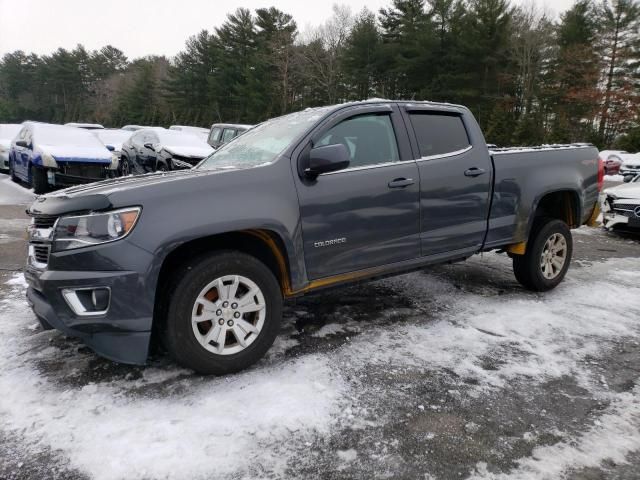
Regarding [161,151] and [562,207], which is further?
[161,151]

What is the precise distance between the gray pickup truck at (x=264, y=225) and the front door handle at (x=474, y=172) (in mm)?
14

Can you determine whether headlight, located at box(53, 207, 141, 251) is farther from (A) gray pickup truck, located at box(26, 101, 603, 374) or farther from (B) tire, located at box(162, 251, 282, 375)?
(B) tire, located at box(162, 251, 282, 375)

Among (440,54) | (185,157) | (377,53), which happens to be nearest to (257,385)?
(185,157)

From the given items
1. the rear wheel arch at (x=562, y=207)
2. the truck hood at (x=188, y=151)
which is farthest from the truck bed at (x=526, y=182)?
the truck hood at (x=188, y=151)

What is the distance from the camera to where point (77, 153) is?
9625 mm

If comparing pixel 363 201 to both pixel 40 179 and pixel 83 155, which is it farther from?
pixel 40 179

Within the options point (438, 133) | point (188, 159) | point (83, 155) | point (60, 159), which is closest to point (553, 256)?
point (438, 133)

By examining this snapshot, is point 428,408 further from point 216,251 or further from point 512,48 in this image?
point 512,48

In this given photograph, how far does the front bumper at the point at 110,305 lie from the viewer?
8.45 ft

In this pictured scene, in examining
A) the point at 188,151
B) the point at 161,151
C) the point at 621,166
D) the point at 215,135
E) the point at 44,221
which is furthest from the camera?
the point at 621,166

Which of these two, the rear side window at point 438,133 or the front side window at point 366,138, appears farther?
the rear side window at point 438,133

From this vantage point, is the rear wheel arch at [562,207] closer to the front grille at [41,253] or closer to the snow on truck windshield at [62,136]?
the front grille at [41,253]

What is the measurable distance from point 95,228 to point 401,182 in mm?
2165

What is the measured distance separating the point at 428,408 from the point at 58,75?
288ft
